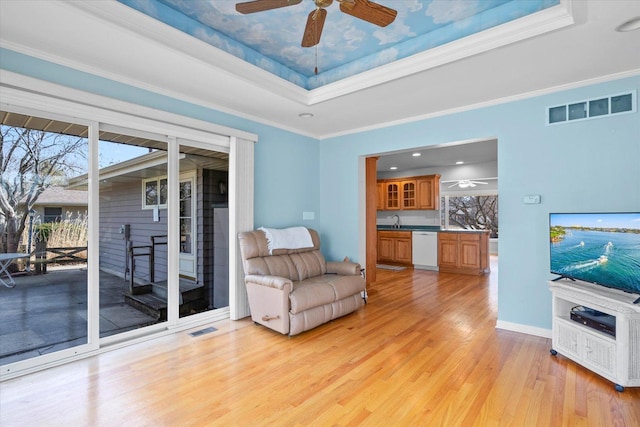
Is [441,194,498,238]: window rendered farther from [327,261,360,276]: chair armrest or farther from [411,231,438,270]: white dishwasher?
[327,261,360,276]: chair armrest

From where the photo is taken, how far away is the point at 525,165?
11.2 ft

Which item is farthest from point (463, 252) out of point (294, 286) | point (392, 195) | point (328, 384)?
point (328, 384)

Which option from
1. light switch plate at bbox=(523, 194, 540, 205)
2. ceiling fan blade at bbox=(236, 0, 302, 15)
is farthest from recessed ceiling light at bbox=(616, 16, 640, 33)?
ceiling fan blade at bbox=(236, 0, 302, 15)

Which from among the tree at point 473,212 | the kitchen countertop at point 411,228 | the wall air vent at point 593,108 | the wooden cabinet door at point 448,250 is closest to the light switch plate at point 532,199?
the wall air vent at point 593,108

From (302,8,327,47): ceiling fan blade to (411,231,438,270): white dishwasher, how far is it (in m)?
5.69

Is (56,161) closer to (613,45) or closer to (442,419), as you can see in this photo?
(442,419)

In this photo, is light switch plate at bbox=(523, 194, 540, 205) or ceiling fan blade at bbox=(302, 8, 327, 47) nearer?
ceiling fan blade at bbox=(302, 8, 327, 47)

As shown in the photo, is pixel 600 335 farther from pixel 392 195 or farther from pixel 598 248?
pixel 392 195

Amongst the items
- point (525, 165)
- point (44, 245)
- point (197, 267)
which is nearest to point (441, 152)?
point (525, 165)

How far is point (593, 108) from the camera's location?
3.05 m

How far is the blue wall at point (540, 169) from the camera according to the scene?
2.93 metres

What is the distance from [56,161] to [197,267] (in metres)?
1.73

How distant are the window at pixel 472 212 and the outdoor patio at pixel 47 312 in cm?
857

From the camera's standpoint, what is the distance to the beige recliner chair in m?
3.26
